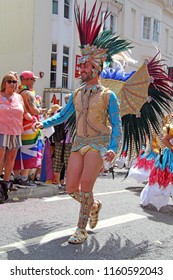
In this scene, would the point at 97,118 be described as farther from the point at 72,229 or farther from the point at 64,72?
the point at 64,72

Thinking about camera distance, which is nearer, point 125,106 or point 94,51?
point 94,51

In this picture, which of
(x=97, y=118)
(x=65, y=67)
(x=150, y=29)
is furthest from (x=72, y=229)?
(x=150, y=29)

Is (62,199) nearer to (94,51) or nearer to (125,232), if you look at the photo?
(125,232)

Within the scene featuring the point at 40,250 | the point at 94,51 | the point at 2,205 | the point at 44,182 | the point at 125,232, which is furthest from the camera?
the point at 44,182

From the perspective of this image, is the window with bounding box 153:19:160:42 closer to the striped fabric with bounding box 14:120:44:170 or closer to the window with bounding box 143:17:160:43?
the window with bounding box 143:17:160:43

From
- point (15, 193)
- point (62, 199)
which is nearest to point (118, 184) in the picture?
point (62, 199)

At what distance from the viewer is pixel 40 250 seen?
12.1 ft

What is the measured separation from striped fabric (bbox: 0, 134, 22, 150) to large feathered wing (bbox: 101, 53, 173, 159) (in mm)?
1858

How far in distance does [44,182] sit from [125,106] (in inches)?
127

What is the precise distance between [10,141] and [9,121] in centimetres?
31

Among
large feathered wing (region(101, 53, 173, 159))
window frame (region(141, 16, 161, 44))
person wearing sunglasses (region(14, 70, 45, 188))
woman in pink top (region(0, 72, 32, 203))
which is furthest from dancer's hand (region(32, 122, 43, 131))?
window frame (region(141, 16, 161, 44))

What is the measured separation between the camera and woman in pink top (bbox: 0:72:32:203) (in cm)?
573

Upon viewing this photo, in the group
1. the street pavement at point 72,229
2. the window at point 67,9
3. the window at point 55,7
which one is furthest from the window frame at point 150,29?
the street pavement at point 72,229
